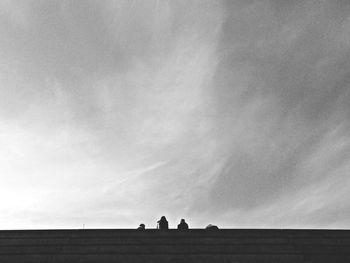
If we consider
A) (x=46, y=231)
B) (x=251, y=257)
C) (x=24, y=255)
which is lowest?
(x=251, y=257)

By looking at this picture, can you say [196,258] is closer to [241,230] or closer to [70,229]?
[241,230]

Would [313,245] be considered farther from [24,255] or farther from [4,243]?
[4,243]

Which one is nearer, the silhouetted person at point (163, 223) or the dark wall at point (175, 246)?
the dark wall at point (175, 246)

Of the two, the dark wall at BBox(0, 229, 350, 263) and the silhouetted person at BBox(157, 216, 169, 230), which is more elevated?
the silhouetted person at BBox(157, 216, 169, 230)

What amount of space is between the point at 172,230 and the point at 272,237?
4147 mm

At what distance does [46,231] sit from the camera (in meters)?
12.1

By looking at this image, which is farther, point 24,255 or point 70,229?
point 70,229

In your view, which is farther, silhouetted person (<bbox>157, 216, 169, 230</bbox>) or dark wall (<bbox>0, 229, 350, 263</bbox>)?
silhouetted person (<bbox>157, 216, 169, 230</bbox>)

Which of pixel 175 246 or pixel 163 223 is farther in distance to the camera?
pixel 163 223

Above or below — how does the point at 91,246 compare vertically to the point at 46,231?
below

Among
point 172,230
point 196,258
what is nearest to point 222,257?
point 196,258

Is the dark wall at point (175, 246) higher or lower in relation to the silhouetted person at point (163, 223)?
lower

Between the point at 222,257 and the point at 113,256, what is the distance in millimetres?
4165

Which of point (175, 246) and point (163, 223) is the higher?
point (163, 223)
